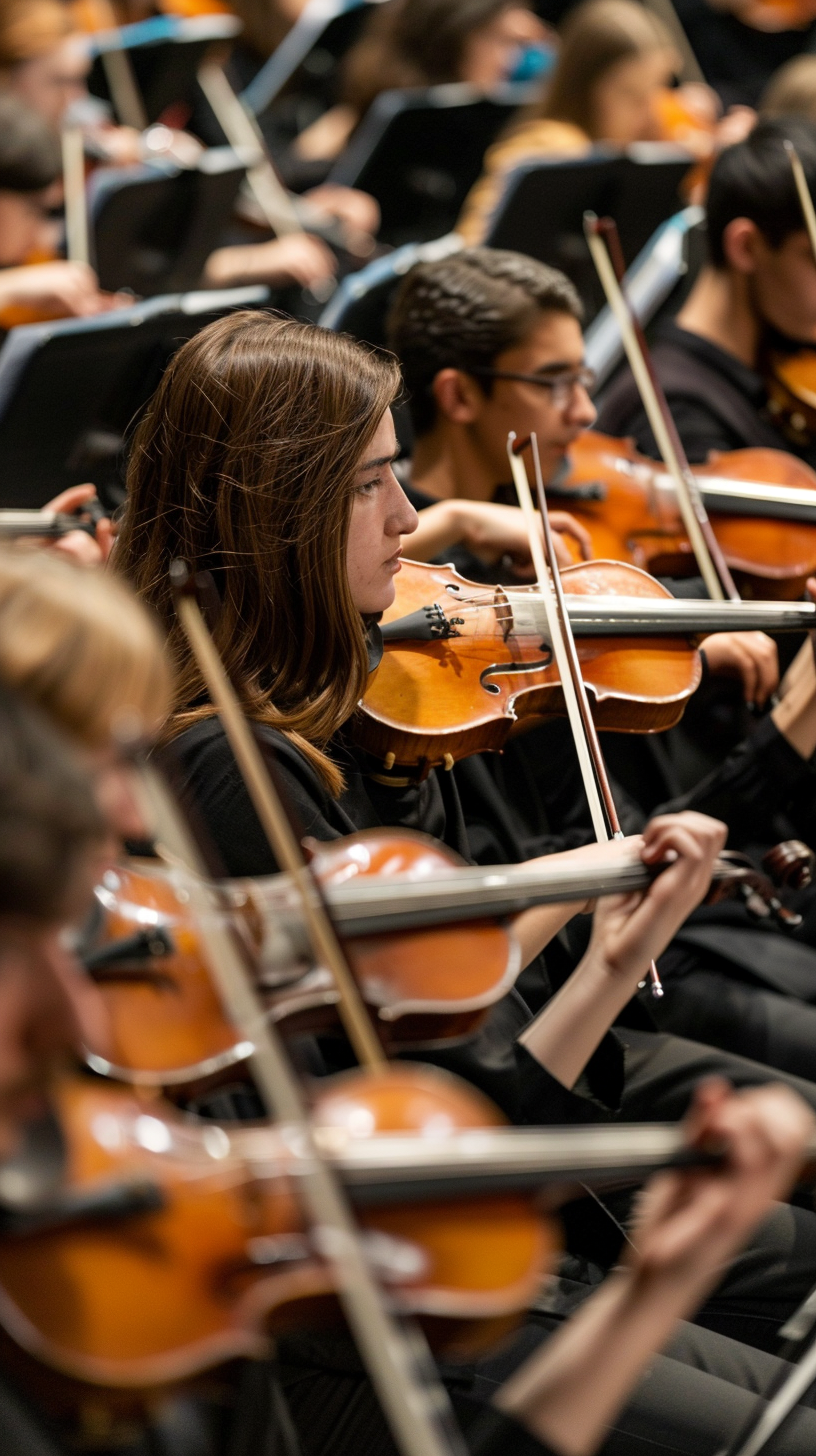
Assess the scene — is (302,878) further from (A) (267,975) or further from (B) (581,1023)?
(B) (581,1023)

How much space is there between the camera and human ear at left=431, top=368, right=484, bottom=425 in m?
1.82

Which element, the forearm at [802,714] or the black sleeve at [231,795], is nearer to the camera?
the black sleeve at [231,795]

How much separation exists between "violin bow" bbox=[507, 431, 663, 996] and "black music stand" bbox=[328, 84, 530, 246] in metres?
1.96

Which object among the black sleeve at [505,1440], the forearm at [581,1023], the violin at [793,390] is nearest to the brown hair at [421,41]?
the violin at [793,390]

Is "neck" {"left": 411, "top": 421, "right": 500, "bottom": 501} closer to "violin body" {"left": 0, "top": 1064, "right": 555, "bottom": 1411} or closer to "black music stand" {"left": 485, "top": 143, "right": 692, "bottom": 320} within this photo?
"black music stand" {"left": 485, "top": 143, "right": 692, "bottom": 320}

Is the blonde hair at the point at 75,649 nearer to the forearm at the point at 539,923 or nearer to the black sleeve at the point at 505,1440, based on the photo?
the black sleeve at the point at 505,1440

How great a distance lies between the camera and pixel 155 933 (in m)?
0.90

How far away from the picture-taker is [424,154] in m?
3.37

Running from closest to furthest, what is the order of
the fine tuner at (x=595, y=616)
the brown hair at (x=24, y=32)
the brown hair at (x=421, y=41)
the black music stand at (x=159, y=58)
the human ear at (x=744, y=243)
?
Answer: the fine tuner at (x=595, y=616) < the human ear at (x=744, y=243) < the brown hair at (x=24, y=32) < the black music stand at (x=159, y=58) < the brown hair at (x=421, y=41)

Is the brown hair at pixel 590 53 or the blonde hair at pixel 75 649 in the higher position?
the brown hair at pixel 590 53

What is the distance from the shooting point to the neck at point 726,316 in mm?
2242

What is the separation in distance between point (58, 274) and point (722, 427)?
3.50 feet

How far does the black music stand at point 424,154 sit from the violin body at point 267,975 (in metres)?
2.59

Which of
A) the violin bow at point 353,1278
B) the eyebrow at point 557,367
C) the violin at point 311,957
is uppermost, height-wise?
the eyebrow at point 557,367
